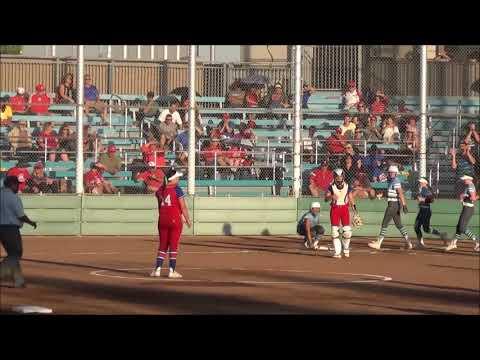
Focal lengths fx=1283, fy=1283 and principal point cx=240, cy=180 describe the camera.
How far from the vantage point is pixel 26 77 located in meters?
35.3

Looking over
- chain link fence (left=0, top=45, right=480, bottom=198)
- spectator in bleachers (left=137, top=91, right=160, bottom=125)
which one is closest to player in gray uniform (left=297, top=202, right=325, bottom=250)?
chain link fence (left=0, top=45, right=480, bottom=198)

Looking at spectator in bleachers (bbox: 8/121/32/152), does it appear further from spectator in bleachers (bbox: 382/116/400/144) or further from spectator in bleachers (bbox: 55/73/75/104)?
spectator in bleachers (bbox: 382/116/400/144)

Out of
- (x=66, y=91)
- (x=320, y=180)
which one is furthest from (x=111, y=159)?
(x=320, y=180)

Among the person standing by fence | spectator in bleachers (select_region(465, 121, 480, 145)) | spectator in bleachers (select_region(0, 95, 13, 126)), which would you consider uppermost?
spectator in bleachers (select_region(0, 95, 13, 126))

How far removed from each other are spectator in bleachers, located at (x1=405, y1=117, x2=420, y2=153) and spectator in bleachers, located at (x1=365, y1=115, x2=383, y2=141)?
2.41ft

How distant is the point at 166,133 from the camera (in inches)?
1289

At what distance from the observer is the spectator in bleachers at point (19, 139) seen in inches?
1247

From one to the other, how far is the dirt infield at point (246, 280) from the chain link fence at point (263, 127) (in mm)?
2290

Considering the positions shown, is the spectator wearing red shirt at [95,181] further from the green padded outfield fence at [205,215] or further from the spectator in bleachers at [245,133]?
the spectator in bleachers at [245,133]

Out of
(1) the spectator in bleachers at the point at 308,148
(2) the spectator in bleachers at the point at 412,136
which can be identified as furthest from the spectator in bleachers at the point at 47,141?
(2) the spectator in bleachers at the point at 412,136

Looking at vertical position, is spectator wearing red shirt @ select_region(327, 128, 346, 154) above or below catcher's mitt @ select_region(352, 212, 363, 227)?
above

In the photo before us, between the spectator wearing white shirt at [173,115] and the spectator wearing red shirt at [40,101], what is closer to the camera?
the spectator wearing red shirt at [40,101]

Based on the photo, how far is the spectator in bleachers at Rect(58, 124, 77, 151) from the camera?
Answer: 31.6m
